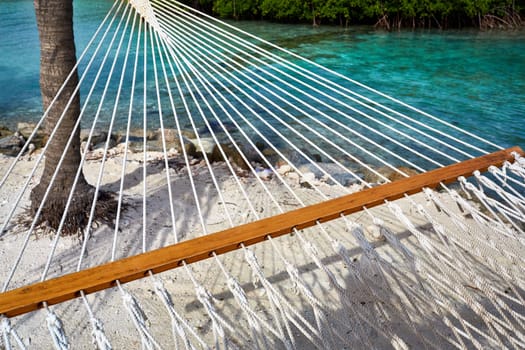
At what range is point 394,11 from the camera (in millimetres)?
11172

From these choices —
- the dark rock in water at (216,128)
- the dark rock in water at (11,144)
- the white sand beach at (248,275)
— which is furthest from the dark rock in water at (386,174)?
the dark rock in water at (11,144)

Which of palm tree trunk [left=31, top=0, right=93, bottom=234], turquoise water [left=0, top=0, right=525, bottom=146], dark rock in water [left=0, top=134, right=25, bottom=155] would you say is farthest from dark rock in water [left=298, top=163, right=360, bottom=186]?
dark rock in water [left=0, top=134, right=25, bottom=155]

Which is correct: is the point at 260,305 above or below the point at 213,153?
below

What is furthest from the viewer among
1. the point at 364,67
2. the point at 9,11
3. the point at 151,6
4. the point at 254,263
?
the point at 9,11

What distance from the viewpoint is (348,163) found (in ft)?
12.1

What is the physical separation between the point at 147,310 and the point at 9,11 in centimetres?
1384

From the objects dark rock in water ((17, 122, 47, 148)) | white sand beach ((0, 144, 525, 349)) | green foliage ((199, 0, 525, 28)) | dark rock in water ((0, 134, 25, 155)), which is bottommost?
white sand beach ((0, 144, 525, 349))

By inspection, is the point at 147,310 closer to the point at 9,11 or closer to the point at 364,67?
the point at 364,67

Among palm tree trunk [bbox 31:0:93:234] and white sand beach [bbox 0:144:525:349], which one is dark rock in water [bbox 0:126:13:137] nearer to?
white sand beach [bbox 0:144:525:349]

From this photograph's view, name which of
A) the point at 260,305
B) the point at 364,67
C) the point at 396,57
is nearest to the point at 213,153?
the point at 260,305

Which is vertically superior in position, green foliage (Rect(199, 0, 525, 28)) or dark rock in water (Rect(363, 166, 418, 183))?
green foliage (Rect(199, 0, 525, 28))

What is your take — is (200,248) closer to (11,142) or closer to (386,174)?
(386,174)

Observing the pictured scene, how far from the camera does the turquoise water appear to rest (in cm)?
526

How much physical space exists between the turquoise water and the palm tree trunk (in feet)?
11.1
